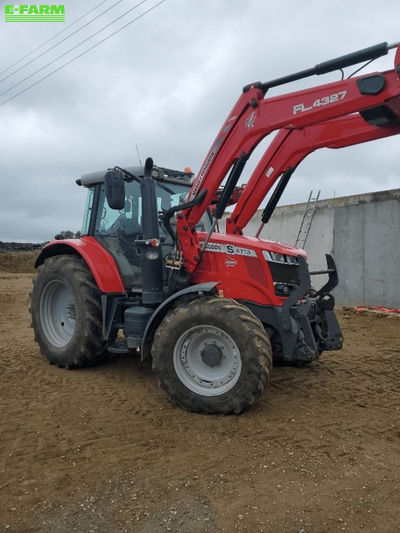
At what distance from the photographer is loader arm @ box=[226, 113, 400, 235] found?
4.64 meters

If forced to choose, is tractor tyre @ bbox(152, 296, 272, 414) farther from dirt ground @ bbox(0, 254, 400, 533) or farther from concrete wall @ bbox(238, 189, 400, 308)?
concrete wall @ bbox(238, 189, 400, 308)

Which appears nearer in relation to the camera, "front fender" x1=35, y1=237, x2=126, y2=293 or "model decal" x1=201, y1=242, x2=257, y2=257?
"model decal" x1=201, y1=242, x2=257, y2=257

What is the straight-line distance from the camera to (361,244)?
10.6 m

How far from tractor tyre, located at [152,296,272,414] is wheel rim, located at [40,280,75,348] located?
217cm

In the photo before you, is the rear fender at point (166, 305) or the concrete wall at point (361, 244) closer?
the rear fender at point (166, 305)

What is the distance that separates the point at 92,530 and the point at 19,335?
20.1ft

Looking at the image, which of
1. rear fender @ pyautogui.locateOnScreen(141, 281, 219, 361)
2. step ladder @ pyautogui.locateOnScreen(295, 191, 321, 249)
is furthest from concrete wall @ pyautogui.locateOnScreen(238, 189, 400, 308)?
rear fender @ pyautogui.locateOnScreen(141, 281, 219, 361)

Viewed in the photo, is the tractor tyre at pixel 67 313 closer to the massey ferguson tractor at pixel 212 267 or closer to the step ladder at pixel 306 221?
the massey ferguson tractor at pixel 212 267

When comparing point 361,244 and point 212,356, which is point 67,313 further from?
point 361,244

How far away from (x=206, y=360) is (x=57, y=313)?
279cm

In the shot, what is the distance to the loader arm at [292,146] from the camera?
15.2 feet

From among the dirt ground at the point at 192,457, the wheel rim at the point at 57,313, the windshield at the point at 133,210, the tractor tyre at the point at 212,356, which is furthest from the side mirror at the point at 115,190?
the dirt ground at the point at 192,457

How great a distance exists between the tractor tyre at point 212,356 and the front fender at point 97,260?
46.3 inches

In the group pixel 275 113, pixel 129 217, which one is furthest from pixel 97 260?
pixel 275 113
